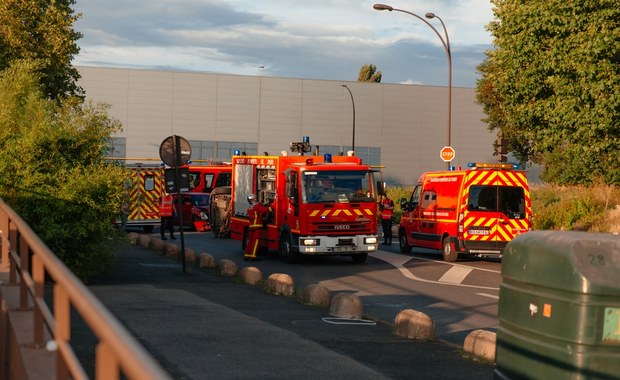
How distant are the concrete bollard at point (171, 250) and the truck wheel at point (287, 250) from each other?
2.55 m

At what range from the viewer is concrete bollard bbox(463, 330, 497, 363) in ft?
33.3

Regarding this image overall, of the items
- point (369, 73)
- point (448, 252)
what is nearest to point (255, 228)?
point (448, 252)

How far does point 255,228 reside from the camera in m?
24.5

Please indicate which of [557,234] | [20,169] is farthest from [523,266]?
[20,169]

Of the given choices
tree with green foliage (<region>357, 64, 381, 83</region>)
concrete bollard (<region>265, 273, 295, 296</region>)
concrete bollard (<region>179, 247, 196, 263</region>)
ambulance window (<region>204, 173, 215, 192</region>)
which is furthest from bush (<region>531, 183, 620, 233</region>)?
tree with green foliage (<region>357, 64, 381, 83</region>)

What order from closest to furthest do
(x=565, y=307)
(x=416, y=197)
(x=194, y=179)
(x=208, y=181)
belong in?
(x=565, y=307) < (x=416, y=197) < (x=208, y=181) < (x=194, y=179)

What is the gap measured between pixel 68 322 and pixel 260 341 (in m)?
6.84

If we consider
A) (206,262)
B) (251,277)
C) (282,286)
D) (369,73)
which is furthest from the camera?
(369,73)

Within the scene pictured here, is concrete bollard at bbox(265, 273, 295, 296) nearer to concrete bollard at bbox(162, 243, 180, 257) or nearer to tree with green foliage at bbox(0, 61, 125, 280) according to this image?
tree with green foliage at bbox(0, 61, 125, 280)

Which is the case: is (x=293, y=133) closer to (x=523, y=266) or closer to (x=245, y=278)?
(x=245, y=278)

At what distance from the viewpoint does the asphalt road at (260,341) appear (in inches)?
363

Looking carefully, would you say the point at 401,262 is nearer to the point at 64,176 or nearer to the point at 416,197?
the point at 416,197

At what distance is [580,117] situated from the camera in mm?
24875

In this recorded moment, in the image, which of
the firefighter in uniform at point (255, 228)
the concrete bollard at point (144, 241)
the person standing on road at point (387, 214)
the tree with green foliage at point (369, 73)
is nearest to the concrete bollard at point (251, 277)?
the firefighter in uniform at point (255, 228)
